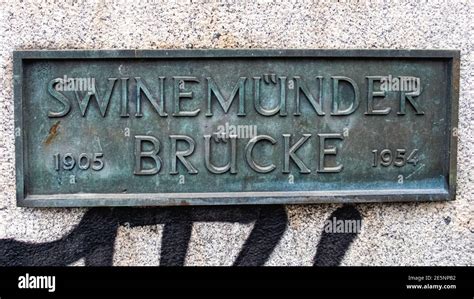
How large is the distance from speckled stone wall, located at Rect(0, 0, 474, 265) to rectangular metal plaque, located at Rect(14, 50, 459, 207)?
0.08m

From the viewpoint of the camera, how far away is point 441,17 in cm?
255

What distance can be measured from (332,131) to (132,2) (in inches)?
42.4

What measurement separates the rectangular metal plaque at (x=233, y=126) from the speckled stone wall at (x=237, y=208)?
8 centimetres

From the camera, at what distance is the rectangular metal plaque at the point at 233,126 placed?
247 cm

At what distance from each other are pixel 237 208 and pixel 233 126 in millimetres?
381

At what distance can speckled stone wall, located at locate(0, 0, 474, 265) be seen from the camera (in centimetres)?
249

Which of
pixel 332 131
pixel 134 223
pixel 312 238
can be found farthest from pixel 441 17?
pixel 134 223

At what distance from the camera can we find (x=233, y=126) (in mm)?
2514

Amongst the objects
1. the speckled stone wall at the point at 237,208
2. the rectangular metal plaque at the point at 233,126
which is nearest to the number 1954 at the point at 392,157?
the rectangular metal plaque at the point at 233,126

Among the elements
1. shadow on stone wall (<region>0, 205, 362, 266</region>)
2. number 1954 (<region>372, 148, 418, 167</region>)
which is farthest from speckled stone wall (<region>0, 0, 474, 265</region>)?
number 1954 (<region>372, 148, 418, 167</region>)

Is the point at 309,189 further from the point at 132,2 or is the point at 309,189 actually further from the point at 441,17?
the point at 132,2

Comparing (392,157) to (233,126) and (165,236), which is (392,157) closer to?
(233,126)

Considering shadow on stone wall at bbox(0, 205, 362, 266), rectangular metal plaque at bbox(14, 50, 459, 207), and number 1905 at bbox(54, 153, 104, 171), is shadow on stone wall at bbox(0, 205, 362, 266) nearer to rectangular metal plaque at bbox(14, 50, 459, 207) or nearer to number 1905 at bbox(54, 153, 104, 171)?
rectangular metal plaque at bbox(14, 50, 459, 207)

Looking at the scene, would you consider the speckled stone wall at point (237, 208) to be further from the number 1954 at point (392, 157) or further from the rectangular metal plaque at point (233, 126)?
the number 1954 at point (392, 157)
